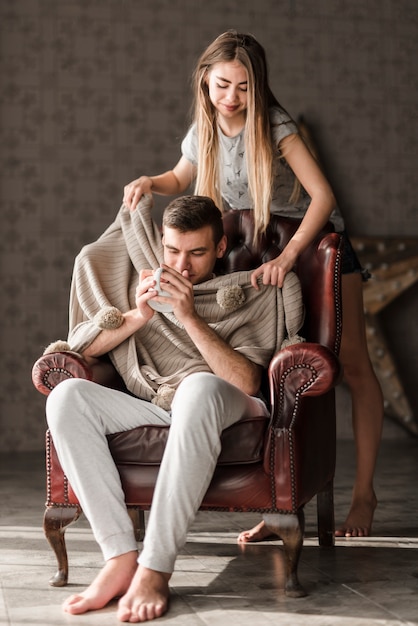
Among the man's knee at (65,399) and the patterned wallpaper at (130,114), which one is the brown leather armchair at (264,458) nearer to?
the man's knee at (65,399)

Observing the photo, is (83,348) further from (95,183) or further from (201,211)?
(95,183)

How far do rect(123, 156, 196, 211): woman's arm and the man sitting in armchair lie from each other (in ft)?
0.19

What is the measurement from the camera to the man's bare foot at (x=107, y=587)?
→ 2.02 m

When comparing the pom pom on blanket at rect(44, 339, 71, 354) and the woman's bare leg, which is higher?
the pom pom on blanket at rect(44, 339, 71, 354)

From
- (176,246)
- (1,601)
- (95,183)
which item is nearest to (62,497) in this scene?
(1,601)

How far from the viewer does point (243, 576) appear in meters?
2.35

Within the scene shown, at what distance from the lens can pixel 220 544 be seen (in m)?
2.77

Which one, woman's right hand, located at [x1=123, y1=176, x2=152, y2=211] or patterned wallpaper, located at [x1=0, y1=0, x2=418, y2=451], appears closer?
woman's right hand, located at [x1=123, y1=176, x2=152, y2=211]

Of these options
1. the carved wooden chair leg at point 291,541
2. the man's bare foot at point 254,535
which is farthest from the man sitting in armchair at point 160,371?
the man's bare foot at point 254,535

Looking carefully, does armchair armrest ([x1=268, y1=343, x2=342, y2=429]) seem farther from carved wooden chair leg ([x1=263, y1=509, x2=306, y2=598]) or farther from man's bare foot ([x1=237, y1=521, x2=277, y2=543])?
man's bare foot ([x1=237, y1=521, x2=277, y2=543])

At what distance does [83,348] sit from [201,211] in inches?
19.8

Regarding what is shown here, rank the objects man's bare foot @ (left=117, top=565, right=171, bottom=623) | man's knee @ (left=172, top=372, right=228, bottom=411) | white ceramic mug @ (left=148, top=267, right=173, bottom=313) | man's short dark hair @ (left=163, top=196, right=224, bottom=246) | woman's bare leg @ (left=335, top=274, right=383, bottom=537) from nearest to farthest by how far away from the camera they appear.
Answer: man's bare foot @ (left=117, top=565, right=171, bottom=623), man's knee @ (left=172, top=372, right=228, bottom=411), white ceramic mug @ (left=148, top=267, right=173, bottom=313), man's short dark hair @ (left=163, top=196, right=224, bottom=246), woman's bare leg @ (left=335, top=274, right=383, bottom=537)

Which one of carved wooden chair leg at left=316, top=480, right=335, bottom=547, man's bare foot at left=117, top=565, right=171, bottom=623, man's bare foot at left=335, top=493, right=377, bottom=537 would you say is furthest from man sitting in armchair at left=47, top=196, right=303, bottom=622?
man's bare foot at left=335, top=493, right=377, bottom=537

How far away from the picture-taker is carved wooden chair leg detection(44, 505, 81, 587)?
2287 mm
